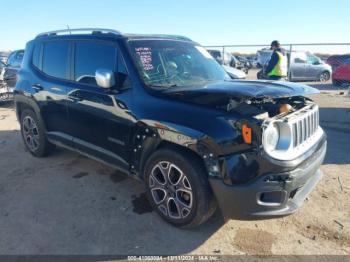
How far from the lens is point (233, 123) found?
3088 mm

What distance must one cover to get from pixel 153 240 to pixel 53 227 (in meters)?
1.10

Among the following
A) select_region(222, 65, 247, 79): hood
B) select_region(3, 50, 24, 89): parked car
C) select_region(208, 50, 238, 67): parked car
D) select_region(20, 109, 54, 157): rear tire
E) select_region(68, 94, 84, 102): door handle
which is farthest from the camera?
select_region(208, 50, 238, 67): parked car

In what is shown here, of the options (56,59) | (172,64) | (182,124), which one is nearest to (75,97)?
(56,59)

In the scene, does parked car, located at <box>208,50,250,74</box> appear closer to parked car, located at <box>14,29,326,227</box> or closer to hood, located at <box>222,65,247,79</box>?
hood, located at <box>222,65,247,79</box>

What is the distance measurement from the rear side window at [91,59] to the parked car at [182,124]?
0.04ft

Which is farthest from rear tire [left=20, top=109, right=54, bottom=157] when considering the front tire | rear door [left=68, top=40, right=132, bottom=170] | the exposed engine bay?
the exposed engine bay

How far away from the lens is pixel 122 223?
380 centimetres

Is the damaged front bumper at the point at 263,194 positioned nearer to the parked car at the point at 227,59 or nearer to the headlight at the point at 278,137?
the headlight at the point at 278,137

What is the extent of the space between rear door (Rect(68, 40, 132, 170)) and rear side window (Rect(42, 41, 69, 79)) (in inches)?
10.7

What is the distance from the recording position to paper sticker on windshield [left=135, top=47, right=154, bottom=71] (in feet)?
13.3

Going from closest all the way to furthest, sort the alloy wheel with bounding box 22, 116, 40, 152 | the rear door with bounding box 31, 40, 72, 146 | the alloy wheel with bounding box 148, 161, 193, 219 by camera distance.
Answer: the alloy wheel with bounding box 148, 161, 193, 219, the rear door with bounding box 31, 40, 72, 146, the alloy wheel with bounding box 22, 116, 40, 152

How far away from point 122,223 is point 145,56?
193cm

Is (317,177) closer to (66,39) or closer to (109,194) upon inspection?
(109,194)

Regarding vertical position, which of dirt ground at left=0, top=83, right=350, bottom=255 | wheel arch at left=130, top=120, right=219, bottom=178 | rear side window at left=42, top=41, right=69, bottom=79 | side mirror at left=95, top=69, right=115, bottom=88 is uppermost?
rear side window at left=42, top=41, right=69, bottom=79
